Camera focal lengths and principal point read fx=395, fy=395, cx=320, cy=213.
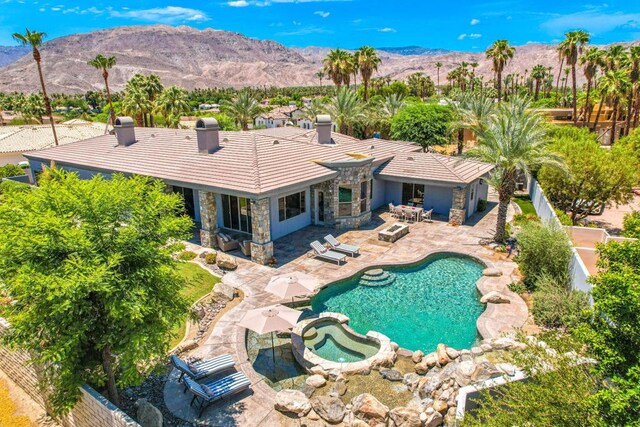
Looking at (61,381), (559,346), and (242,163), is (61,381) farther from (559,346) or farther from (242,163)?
(242,163)

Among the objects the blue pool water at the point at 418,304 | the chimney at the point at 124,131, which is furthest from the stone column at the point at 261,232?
the chimney at the point at 124,131

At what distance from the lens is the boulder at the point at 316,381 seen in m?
11.1

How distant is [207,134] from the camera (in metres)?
23.5

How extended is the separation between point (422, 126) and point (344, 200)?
21.5 m

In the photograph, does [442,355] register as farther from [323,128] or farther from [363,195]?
[323,128]

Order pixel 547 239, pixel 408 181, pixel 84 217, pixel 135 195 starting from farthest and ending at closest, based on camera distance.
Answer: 1. pixel 408 181
2. pixel 547 239
3. pixel 135 195
4. pixel 84 217

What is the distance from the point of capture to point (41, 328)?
27.9 ft

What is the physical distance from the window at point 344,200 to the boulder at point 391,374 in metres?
13.2

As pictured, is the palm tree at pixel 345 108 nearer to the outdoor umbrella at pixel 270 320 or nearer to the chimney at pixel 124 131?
the chimney at pixel 124 131

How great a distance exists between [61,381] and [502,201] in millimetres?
19924

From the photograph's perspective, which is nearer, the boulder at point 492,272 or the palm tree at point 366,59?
the boulder at point 492,272

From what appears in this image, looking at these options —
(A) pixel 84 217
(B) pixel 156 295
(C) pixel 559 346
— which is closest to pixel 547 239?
(C) pixel 559 346

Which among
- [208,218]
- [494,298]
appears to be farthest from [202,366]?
[494,298]

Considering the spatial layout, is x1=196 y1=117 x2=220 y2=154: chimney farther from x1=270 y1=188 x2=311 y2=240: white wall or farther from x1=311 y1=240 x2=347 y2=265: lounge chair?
x1=311 y1=240 x2=347 y2=265: lounge chair
